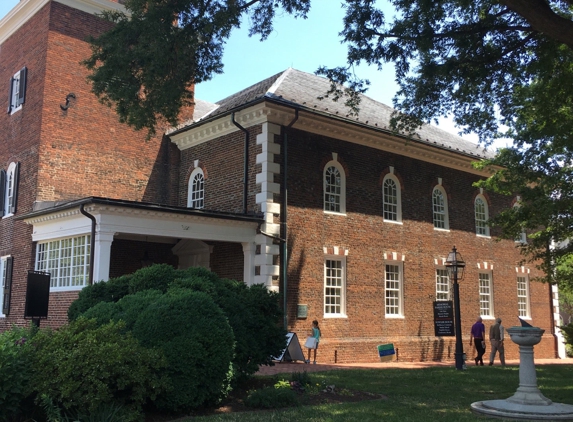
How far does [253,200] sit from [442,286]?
29.0 feet

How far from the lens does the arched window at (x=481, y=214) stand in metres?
24.9

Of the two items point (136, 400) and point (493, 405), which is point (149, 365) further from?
point (493, 405)

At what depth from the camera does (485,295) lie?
2453 centimetres

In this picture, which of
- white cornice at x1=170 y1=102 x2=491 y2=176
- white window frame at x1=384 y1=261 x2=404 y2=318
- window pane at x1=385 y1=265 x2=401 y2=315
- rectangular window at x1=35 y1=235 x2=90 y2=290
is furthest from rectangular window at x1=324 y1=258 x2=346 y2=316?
rectangular window at x1=35 y1=235 x2=90 y2=290

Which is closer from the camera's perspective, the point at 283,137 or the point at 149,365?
the point at 149,365

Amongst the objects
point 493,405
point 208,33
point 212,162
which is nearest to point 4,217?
point 212,162

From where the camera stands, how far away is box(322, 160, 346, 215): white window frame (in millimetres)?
19672

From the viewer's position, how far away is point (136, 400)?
8008 millimetres

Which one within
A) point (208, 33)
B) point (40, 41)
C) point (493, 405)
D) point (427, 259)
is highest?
point (40, 41)

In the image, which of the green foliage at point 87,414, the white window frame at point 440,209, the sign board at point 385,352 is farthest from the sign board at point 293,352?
the green foliage at point 87,414

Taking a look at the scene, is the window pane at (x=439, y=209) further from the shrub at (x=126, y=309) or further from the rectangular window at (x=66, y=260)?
the shrub at (x=126, y=309)

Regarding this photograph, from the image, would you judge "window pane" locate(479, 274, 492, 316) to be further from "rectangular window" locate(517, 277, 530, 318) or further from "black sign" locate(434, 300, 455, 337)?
"black sign" locate(434, 300, 455, 337)

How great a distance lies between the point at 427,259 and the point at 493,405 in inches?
512

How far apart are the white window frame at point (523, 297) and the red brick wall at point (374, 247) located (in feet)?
4.05
